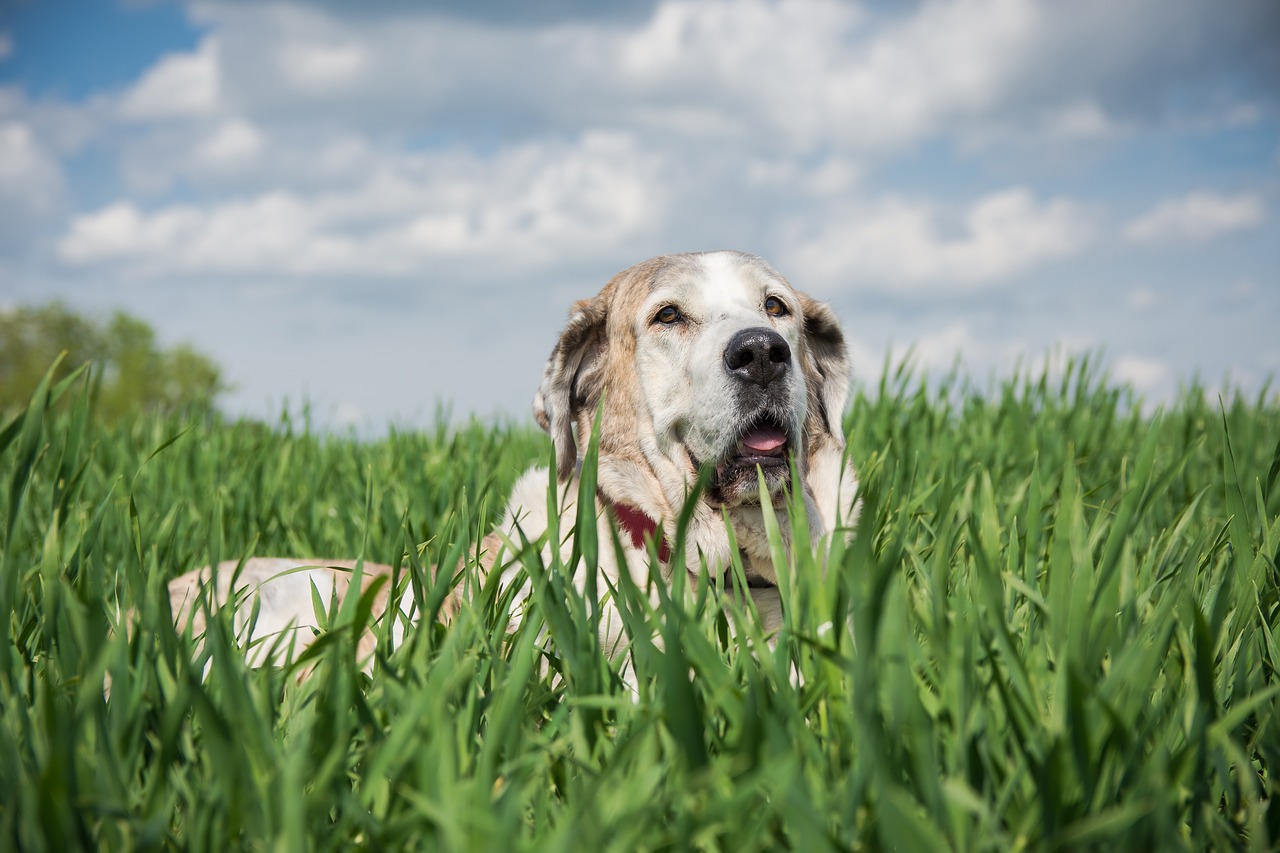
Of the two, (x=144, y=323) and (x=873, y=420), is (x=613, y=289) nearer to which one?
(x=873, y=420)

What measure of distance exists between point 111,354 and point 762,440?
62592 mm

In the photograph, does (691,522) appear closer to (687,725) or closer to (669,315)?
(669,315)

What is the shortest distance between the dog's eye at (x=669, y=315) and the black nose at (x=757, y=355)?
0.48 m

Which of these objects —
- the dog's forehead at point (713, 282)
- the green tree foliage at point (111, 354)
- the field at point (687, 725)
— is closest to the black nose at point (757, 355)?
the dog's forehead at point (713, 282)

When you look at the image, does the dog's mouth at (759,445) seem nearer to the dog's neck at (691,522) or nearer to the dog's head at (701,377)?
the dog's head at (701,377)

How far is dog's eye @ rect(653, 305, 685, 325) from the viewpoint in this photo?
12.3 ft

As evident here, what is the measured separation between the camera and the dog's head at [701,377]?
10.9ft

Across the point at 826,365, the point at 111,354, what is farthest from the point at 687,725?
the point at 111,354

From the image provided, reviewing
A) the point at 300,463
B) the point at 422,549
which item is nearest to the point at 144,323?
the point at 300,463

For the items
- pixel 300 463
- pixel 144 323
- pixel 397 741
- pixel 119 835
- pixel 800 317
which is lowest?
pixel 119 835

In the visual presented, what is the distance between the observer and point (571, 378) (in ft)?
13.2

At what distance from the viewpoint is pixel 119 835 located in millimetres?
1478

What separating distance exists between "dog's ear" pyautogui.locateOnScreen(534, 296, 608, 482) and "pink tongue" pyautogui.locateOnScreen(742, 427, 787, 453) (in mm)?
828

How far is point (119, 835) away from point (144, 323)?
65001 millimetres
